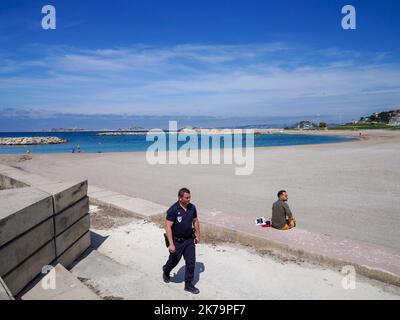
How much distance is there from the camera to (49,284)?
4.27 m

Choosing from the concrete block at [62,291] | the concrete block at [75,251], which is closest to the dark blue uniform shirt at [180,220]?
the concrete block at [62,291]

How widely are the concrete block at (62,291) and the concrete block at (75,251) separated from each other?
1.87ft

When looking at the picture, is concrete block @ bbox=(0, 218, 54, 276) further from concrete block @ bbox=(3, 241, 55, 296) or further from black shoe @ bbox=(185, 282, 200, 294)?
black shoe @ bbox=(185, 282, 200, 294)

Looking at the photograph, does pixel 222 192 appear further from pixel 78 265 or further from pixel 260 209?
pixel 78 265

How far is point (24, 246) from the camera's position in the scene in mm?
4051

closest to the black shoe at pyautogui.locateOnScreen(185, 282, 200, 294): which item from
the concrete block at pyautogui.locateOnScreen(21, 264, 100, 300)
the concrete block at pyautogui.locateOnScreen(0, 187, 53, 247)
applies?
the concrete block at pyautogui.locateOnScreen(21, 264, 100, 300)

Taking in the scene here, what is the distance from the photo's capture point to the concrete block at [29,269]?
3.84 metres

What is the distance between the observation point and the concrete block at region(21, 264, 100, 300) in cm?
400

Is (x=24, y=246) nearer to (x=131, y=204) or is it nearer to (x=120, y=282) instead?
(x=120, y=282)

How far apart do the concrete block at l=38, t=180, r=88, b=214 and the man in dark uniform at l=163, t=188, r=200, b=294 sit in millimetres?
1623

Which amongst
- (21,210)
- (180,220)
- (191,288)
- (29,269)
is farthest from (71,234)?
(191,288)

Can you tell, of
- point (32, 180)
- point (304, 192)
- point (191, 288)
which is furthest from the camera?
point (304, 192)

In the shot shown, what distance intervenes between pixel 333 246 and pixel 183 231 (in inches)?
117

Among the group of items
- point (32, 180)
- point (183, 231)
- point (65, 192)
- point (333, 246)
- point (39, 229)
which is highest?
point (65, 192)
